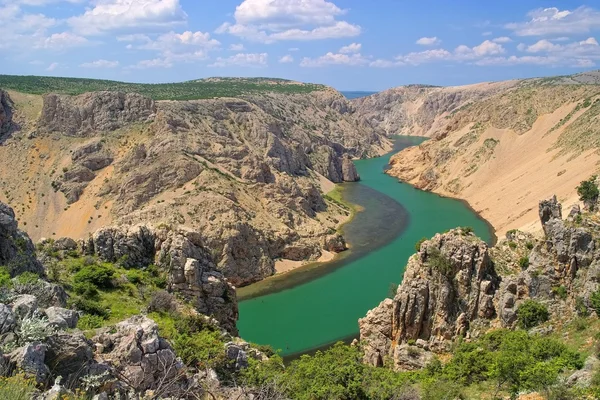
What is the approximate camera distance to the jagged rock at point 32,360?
35.5 ft

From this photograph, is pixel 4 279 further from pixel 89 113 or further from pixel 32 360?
pixel 89 113

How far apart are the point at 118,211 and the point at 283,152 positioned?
38765 mm

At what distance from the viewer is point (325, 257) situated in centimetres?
6081

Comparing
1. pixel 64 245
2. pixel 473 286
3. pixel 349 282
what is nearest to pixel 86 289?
pixel 64 245

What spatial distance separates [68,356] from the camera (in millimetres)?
12227

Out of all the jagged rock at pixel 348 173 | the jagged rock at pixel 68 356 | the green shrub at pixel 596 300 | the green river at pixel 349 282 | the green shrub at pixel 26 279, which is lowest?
the green river at pixel 349 282

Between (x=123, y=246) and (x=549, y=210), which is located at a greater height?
(x=549, y=210)

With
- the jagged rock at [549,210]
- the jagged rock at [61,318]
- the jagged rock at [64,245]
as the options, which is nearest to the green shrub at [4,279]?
the jagged rock at [61,318]

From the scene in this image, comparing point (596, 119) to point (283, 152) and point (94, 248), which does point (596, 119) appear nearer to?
point (283, 152)

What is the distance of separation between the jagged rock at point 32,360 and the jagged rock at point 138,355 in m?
2.28

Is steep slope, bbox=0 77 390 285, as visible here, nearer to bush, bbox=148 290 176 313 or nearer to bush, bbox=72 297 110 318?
bush, bbox=148 290 176 313

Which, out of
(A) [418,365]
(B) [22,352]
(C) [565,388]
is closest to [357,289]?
(A) [418,365]

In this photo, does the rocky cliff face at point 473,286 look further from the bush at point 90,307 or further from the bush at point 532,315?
the bush at point 90,307

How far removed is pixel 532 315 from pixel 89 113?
65151mm
